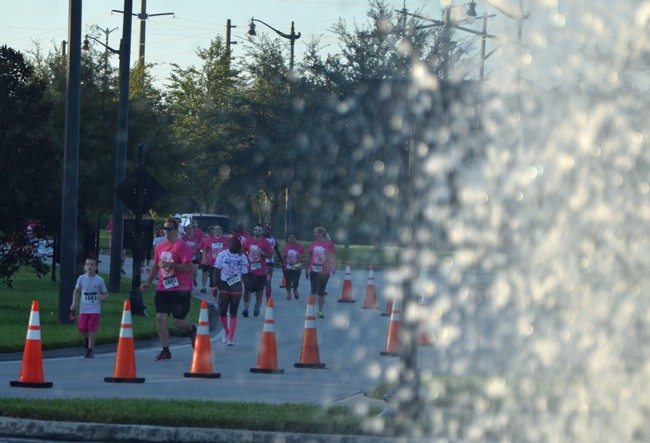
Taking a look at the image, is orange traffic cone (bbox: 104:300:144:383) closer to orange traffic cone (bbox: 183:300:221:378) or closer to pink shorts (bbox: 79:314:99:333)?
orange traffic cone (bbox: 183:300:221:378)

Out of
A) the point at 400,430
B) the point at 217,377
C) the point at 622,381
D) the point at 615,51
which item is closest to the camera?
the point at 615,51

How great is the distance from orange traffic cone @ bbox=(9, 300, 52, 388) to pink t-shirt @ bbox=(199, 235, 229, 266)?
47.5 feet

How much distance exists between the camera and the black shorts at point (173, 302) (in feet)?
51.2

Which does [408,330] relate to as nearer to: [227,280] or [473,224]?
[473,224]

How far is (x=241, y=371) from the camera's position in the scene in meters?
14.9

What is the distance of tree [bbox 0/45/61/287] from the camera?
21438 millimetres

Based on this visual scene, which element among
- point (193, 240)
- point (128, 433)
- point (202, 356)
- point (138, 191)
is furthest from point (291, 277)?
point (128, 433)

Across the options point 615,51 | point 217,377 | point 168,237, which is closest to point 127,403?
point 217,377

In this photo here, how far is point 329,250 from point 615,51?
21171 millimetres

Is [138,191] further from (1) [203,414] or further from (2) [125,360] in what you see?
(1) [203,414]

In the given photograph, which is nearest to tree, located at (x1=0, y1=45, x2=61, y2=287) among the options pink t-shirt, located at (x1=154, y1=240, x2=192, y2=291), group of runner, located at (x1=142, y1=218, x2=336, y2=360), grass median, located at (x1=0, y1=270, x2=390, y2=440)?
group of runner, located at (x1=142, y1=218, x2=336, y2=360)

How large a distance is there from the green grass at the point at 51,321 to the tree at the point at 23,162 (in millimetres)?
1394

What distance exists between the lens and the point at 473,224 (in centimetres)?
374

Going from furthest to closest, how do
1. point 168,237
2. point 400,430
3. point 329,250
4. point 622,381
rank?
point 329,250 < point 168,237 < point 400,430 < point 622,381
